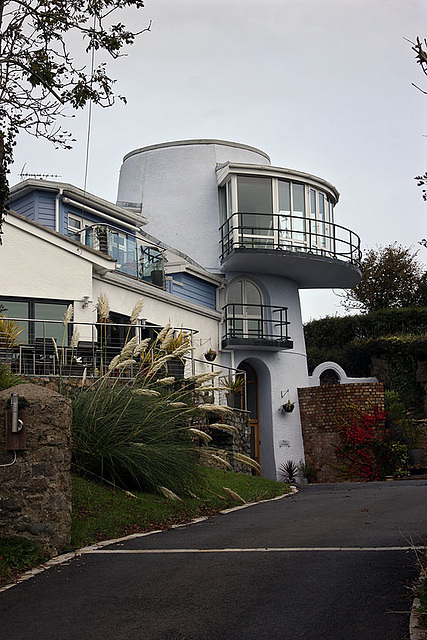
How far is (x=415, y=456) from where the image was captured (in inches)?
1032

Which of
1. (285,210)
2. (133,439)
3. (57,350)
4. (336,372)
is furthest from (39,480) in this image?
(336,372)

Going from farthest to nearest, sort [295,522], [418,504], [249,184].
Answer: [249,184] → [418,504] → [295,522]

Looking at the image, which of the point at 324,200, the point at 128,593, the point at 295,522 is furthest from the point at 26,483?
the point at 324,200

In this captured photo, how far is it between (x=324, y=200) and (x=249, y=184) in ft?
10.6

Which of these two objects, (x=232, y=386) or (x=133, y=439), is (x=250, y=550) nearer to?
(x=133, y=439)

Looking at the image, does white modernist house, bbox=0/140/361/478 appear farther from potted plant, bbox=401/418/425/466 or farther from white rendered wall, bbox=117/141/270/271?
potted plant, bbox=401/418/425/466

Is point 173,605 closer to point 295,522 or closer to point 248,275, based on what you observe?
point 295,522

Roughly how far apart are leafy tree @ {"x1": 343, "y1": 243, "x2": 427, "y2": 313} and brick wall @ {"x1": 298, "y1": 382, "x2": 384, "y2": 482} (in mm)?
11392

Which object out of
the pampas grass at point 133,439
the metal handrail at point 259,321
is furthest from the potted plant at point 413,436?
the pampas grass at point 133,439

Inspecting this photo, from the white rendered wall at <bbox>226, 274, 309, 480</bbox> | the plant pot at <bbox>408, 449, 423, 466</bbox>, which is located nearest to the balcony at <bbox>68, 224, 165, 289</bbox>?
the white rendered wall at <bbox>226, 274, 309, 480</bbox>

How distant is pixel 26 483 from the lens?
9.52 metres

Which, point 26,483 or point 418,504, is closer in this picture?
point 26,483

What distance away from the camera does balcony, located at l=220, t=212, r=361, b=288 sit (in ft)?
97.7

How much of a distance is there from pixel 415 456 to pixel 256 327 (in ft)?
26.1
